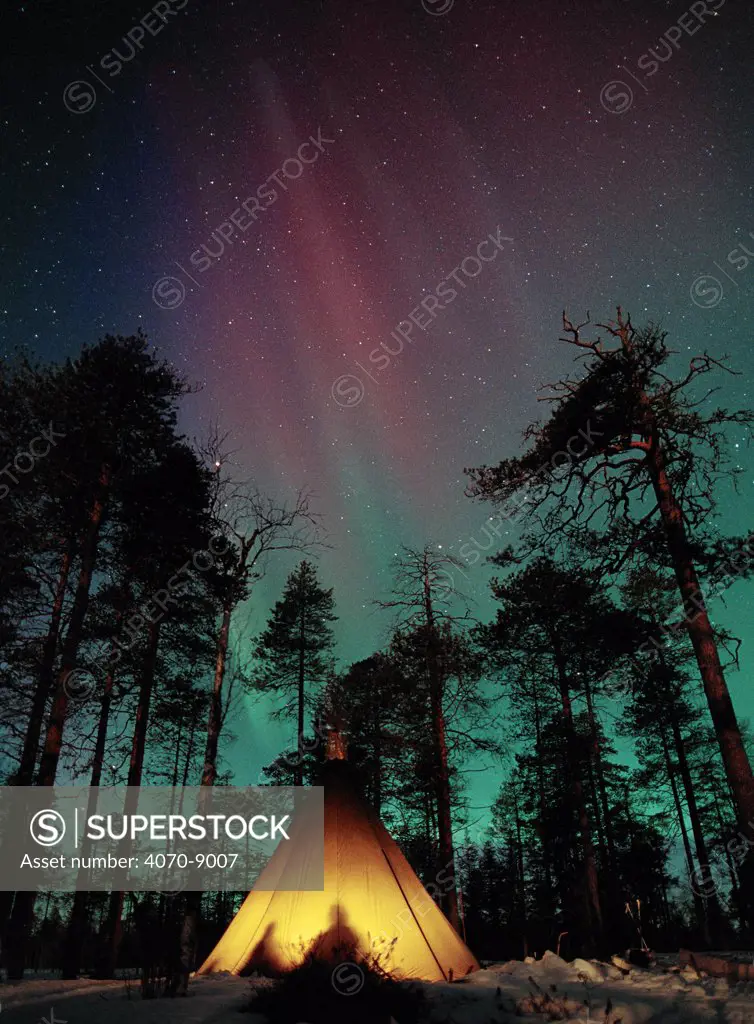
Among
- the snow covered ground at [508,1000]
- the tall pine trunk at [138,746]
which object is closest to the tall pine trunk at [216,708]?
the tall pine trunk at [138,746]

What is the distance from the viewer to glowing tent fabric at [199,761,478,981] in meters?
9.27

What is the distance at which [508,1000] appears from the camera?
676cm

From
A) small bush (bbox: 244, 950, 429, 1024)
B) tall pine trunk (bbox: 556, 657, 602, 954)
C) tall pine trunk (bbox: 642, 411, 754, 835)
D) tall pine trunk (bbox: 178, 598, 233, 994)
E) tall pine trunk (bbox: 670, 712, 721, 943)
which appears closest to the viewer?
small bush (bbox: 244, 950, 429, 1024)

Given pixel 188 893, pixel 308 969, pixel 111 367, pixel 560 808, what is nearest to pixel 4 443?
pixel 111 367

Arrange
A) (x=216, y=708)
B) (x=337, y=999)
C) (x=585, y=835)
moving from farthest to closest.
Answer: (x=585, y=835) → (x=216, y=708) → (x=337, y=999)

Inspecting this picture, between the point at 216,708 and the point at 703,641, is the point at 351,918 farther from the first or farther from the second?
the point at 703,641

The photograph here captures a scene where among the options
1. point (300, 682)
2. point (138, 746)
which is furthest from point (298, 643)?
point (138, 746)

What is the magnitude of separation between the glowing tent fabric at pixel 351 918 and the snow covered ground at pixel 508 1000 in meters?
1.11

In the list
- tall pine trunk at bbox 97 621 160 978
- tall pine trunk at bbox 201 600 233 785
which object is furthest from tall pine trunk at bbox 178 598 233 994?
tall pine trunk at bbox 97 621 160 978

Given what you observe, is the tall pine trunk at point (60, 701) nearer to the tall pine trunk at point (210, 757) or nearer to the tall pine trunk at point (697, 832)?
the tall pine trunk at point (210, 757)

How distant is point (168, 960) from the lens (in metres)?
7.36

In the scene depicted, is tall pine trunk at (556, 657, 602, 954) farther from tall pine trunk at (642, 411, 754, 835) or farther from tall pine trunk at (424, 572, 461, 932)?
tall pine trunk at (642, 411, 754, 835)

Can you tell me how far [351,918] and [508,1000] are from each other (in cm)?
332

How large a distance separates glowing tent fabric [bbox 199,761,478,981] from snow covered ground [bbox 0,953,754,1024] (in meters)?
1.11
